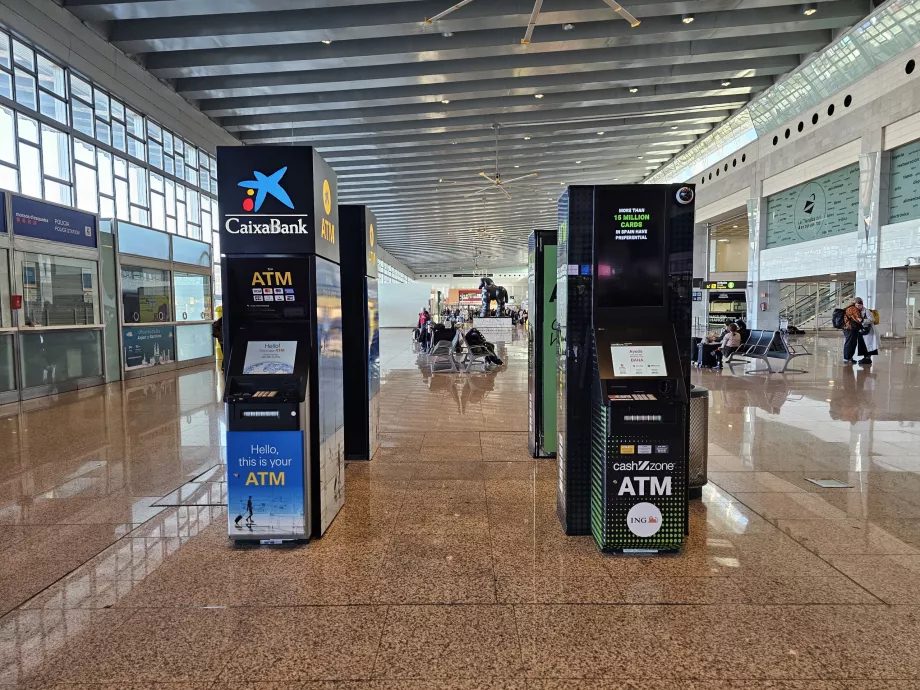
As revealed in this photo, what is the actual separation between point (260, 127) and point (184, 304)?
246 inches

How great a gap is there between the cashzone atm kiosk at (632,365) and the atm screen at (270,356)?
172cm

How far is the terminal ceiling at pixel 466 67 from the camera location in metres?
10.4

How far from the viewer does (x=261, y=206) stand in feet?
10.5

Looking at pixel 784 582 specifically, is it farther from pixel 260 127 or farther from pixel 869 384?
pixel 260 127

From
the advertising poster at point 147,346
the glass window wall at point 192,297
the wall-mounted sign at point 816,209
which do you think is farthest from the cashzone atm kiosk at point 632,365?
the wall-mounted sign at point 816,209

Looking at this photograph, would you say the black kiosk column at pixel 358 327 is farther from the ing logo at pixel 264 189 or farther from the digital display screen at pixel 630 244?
the digital display screen at pixel 630 244

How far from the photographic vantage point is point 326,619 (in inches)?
95.9

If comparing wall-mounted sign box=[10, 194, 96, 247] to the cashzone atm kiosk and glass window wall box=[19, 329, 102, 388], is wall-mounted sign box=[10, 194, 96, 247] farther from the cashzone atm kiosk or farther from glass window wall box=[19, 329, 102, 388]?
the cashzone atm kiosk

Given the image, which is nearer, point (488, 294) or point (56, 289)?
point (56, 289)

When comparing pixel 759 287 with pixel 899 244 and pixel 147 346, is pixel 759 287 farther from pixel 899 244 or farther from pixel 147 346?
pixel 147 346

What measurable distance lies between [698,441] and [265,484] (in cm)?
309

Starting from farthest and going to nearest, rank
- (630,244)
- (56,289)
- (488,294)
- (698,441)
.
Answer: (488,294)
(56,289)
(698,441)
(630,244)

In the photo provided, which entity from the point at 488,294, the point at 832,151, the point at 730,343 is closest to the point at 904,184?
the point at 832,151

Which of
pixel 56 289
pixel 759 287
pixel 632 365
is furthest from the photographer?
pixel 759 287
